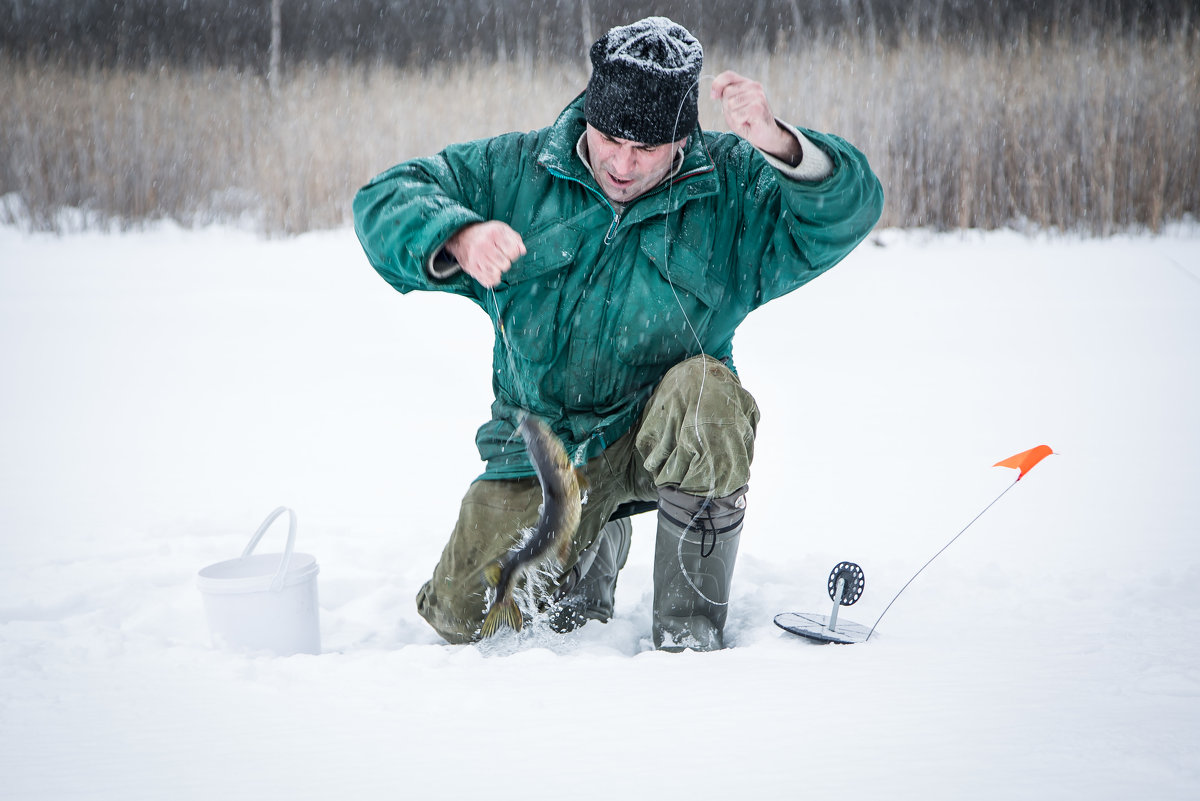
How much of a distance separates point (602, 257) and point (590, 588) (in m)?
0.74

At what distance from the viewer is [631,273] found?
171 centimetres

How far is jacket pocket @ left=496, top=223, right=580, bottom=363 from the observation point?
5.57ft

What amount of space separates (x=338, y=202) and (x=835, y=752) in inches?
218

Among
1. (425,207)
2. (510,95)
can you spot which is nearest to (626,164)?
(425,207)

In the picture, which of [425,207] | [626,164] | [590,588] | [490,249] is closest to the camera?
[490,249]

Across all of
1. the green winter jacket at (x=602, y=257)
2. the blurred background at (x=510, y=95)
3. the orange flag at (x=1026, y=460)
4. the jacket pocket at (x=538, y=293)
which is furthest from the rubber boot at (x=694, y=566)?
the blurred background at (x=510, y=95)

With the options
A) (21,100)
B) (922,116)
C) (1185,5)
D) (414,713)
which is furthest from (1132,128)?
(21,100)

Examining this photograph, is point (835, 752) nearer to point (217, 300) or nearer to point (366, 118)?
point (217, 300)

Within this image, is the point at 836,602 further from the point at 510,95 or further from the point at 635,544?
the point at 510,95

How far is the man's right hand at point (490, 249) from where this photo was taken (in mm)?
1453

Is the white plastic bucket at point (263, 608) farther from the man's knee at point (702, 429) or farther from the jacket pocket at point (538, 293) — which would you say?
the man's knee at point (702, 429)

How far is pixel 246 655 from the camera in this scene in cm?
150

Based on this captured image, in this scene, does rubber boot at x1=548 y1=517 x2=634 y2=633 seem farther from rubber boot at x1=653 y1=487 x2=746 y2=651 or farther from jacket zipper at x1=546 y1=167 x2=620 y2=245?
jacket zipper at x1=546 y1=167 x2=620 y2=245

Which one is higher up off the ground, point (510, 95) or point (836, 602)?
point (510, 95)
